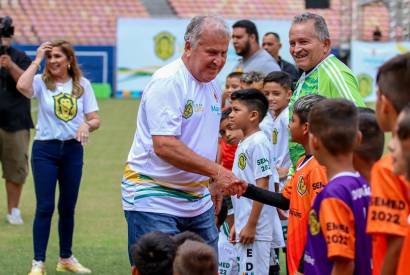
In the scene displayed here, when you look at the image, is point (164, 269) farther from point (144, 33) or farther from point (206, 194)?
point (144, 33)

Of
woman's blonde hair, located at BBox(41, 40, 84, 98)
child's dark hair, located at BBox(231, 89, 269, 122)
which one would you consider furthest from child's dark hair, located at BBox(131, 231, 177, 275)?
woman's blonde hair, located at BBox(41, 40, 84, 98)

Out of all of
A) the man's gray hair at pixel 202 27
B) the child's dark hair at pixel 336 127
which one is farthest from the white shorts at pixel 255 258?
the child's dark hair at pixel 336 127

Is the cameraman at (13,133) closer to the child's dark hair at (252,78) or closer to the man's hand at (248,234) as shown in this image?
the child's dark hair at (252,78)

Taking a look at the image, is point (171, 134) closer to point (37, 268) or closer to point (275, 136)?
point (275, 136)

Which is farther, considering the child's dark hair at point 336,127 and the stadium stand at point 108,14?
the stadium stand at point 108,14

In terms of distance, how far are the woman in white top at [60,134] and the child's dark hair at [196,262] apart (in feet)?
13.4

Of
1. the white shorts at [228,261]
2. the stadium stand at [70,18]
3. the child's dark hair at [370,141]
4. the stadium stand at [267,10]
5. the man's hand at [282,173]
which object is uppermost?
the stadium stand at [267,10]

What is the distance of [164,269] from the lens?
14.7 ft

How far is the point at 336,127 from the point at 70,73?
4666mm

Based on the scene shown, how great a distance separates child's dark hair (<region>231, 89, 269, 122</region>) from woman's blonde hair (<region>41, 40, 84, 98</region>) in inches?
72.6

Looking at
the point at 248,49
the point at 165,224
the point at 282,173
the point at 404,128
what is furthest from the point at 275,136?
the point at 404,128

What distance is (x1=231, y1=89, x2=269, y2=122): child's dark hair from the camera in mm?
7117

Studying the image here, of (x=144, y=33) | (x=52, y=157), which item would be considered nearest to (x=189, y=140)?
(x=52, y=157)

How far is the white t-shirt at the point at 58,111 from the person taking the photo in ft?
27.4
